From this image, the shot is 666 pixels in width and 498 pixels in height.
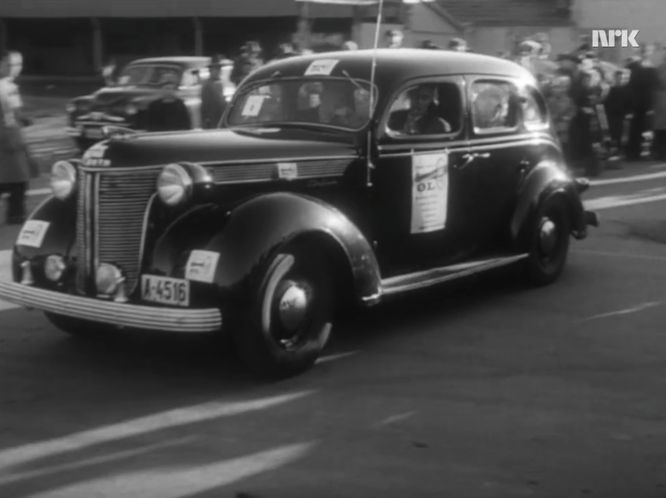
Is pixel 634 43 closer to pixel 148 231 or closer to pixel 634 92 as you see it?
pixel 634 92

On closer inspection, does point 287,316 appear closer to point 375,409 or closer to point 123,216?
point 375,409

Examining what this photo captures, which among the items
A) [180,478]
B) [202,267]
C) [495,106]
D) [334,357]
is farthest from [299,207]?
[495,106]

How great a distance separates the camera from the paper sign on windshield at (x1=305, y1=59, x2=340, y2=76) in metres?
7.88

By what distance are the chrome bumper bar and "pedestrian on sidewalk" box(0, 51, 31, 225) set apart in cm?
537

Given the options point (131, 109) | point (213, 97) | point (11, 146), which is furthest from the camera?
point (131, 109)

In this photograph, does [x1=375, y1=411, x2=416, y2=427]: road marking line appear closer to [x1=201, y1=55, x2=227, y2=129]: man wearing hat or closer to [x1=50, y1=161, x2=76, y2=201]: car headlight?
[x1=50, y1=161, x2=76, y2=201]: car headlight

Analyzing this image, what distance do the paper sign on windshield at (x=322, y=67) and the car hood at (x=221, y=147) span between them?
0.52m

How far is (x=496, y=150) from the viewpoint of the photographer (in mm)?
8406

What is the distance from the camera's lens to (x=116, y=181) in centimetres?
662

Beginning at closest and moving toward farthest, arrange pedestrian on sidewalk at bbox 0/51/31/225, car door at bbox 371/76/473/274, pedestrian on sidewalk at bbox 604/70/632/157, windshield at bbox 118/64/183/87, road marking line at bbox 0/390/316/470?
road marking line at bbox 0/390/316/470 < car door at bbox 371/76/473/274 < pedestrian on sidewalk at bbox 0/51/31/225 < pedestrian on sidewalk at bbox 604/70/632/157 < windshield at bbox 118/64/183/87

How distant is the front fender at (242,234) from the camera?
630 centimetres

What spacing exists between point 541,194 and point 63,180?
346 centimetres

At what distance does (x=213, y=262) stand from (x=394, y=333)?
1.82 m

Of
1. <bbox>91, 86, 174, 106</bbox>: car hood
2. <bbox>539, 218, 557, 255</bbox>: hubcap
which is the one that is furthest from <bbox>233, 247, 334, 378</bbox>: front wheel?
<bbox>91, 86, 174, 106</bbox>: car hood
